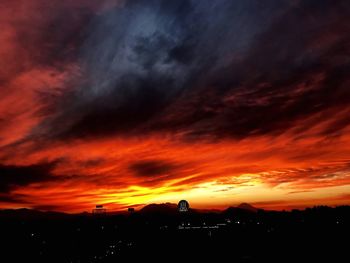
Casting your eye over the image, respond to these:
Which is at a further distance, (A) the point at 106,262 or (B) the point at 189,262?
(A) the point at 106,262

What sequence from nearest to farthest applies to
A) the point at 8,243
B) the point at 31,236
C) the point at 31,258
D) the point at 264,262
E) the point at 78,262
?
1. the point at 264,262
2. the point at 78,262
3. the point at 31,258
4. the point at 8,243
5. the point at 31,236

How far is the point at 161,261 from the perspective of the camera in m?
79.4

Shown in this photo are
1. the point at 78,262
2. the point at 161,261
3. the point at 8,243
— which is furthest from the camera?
the point at 8,243

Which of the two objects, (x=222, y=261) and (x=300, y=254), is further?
(x=300, y=254)

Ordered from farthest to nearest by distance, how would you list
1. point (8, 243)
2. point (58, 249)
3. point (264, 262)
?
point (8, 243) < point (58, 249) < point (264, 262)

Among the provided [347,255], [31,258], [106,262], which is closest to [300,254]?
[347,255]

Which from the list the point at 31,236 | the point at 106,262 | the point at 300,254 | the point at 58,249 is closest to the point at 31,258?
the point at 58,249

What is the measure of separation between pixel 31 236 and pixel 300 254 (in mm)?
123125

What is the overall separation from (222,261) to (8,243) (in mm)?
102009

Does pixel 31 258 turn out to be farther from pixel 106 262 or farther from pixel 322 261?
pixel 322 261

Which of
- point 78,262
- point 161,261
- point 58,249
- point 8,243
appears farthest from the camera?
point 8,243

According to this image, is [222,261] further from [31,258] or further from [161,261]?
[31,258]

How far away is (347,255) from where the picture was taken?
8200cm

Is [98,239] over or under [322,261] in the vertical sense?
over
